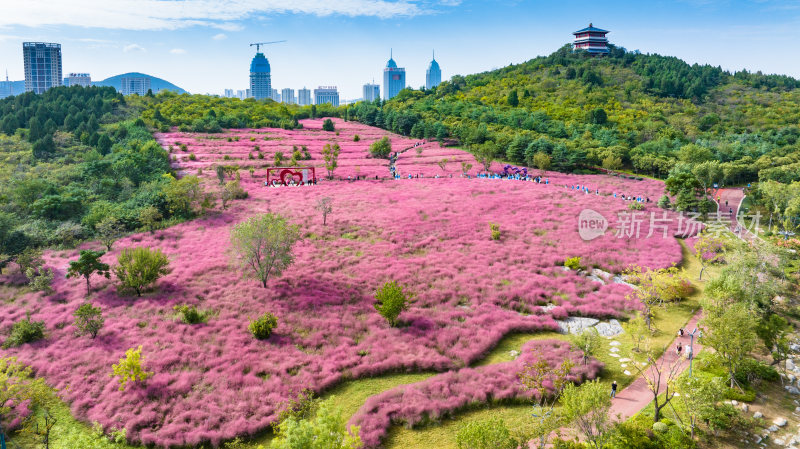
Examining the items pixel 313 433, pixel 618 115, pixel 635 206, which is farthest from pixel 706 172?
pixel 313 433

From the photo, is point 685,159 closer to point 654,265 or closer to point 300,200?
point 654,265

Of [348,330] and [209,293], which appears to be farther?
[209,293]

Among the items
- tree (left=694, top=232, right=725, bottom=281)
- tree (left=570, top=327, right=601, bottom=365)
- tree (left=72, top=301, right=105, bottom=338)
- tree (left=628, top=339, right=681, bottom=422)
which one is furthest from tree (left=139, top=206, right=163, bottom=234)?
tree (left=694, top=232, right=725, bottom=281)

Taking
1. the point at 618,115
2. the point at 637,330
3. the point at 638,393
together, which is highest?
the point at 618,115

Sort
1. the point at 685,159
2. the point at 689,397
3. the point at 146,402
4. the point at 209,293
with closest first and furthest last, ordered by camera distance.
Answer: the point at 689,397
the point at 146,402
the point at 209,293
the point at 685,159

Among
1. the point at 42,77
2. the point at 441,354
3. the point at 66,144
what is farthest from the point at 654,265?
the point at 42,77

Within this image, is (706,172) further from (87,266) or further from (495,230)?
(87,266)

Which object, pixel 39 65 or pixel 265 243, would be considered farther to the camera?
pixel 39 65

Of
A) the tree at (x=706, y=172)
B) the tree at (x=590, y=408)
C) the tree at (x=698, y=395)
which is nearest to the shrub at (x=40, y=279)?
the tree at (x=590, y=408)
